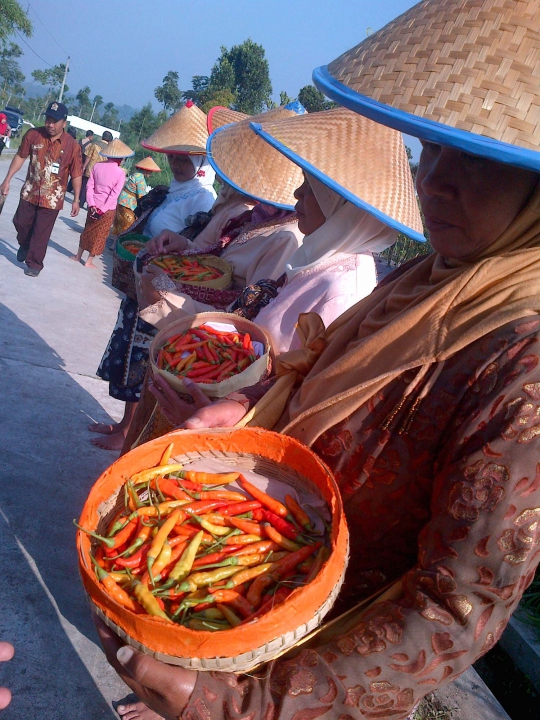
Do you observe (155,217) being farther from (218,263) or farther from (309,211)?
(309,211)

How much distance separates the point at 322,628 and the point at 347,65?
3.58 ft

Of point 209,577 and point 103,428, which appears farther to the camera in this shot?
point 103,428

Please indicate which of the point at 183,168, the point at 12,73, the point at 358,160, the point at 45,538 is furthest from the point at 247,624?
the point at 12,73

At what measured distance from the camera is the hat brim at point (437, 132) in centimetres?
82

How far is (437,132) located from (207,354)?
1.64 m

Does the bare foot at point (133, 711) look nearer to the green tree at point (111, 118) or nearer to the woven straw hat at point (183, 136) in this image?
the woven straw hat at point (183, 136)

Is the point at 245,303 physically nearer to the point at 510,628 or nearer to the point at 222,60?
the point at 510,628

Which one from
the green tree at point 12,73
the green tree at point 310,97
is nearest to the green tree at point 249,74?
the green tree at point 310,97

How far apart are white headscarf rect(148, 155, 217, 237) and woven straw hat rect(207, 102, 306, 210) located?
0.87 m

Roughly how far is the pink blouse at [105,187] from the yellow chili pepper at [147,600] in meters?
9.41

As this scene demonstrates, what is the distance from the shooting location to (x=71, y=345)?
221 inches

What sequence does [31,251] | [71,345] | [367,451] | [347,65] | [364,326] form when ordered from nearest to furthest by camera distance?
[347,65] → [367,451] → [364,326] → [71,345] → [31,251]

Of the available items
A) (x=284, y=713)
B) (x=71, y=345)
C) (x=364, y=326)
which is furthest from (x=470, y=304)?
(x=71, y=345)

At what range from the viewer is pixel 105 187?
9734 millimetres
